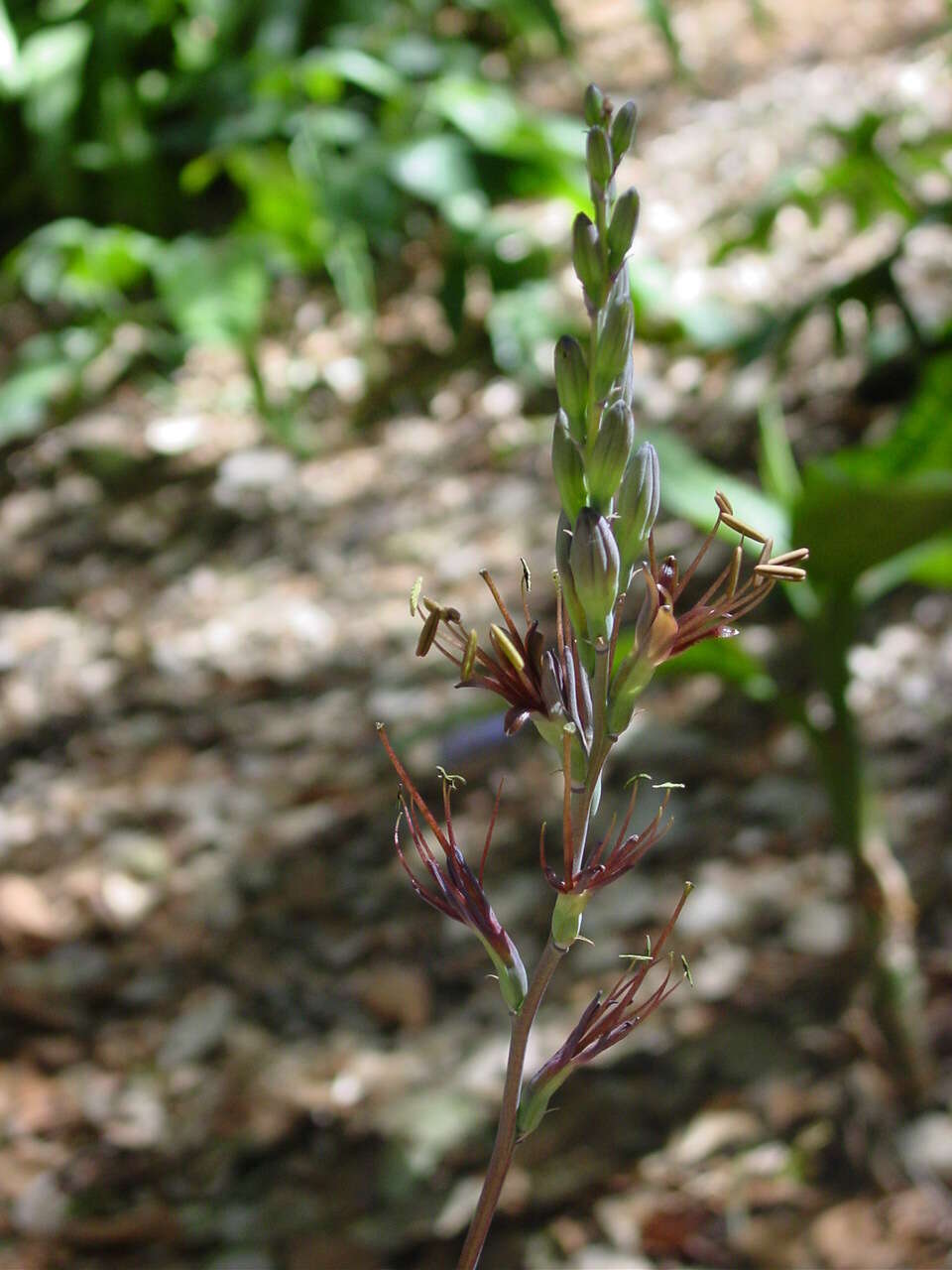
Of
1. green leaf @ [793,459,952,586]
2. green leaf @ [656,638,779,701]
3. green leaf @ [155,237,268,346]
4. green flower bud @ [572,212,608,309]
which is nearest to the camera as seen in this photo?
green flower bud @ [572,212,608,309]

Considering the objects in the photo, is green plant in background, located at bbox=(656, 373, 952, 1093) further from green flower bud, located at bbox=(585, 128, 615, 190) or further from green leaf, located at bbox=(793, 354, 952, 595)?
green flower bud, located at bbox=(585, 128, 615, 190)

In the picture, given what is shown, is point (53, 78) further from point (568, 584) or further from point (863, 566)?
point (568, 584)

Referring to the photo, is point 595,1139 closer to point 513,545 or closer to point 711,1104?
point 711,1104

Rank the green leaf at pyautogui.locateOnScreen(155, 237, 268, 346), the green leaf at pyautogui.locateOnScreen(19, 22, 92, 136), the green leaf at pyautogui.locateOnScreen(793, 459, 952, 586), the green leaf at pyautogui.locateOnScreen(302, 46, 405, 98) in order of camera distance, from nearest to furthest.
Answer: the green leaf at pyautogui.locateOnScreen(793, 459, 952, 586), the green leaf at pyautogui.locateOnScreen(155, 237, 268, 346), the green leaf at pyautogui.locateOnScreen(302, 46, 405, 98), the green leaf at pyautogui.locateOnScreen(19, 22, 92, 136)

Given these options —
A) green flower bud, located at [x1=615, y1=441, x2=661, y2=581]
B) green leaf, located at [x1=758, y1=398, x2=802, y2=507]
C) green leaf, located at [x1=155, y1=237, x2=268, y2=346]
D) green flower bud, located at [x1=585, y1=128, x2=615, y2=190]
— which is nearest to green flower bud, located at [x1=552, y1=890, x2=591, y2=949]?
green flower bud, located at [x1=615, y1=441, x2=661, y2=581]

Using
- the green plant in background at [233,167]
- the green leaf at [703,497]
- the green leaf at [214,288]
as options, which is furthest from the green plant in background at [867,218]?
the green leaf at [214,288]

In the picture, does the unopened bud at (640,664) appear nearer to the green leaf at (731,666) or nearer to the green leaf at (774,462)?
the green leaf at (731,666)

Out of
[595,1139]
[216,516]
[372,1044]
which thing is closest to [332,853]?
[372,1044]

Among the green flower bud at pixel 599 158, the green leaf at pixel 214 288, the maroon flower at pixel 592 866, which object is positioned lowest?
the maroon flower at pixel 592 866
